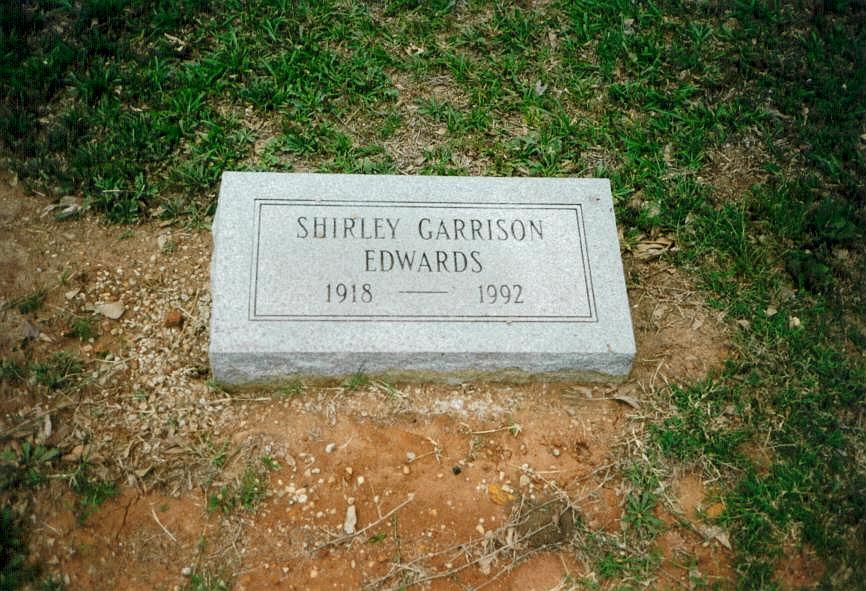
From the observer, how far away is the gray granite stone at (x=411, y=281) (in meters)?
3.38

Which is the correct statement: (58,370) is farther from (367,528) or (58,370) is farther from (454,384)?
(454,384)

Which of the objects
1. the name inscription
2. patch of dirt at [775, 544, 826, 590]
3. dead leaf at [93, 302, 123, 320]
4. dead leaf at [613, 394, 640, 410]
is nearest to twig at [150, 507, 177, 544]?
the name inscription

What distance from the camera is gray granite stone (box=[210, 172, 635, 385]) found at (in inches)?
133

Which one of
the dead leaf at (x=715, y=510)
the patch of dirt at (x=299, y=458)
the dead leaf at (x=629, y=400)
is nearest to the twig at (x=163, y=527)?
the patch of dirt at (x=299, y=458)

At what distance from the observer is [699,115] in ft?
15.8

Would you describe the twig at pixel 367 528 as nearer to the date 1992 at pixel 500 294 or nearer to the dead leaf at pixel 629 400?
the date 1992 at pixel 500 294

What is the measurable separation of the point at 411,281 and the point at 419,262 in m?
0.11

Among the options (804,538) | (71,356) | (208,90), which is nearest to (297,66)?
(208,90)

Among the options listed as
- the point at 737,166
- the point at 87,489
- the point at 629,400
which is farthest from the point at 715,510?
the point at 87,489

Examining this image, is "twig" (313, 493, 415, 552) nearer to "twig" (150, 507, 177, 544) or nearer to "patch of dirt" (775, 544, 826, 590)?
"twig" (150, 507, 177, 544)

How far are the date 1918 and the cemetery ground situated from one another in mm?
373

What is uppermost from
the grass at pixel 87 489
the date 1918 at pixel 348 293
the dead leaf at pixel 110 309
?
the date 1918 at pixel 348 293

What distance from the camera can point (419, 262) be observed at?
3551 millimetres

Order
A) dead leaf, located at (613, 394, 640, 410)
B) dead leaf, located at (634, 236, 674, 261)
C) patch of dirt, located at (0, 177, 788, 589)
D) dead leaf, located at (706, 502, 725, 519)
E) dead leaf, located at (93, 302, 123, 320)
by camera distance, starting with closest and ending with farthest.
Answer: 1. patch of dirt, located at (0, 177, 788, 589)
2. dead leaf, located at (706, 502, 725, 519)
3. dead leaf, located at (613, 394, 640, 410)
4. dead leaf, located at (93, 302, 123, 320)
5. dead leaf, located at (634, 236, 674, 261)
